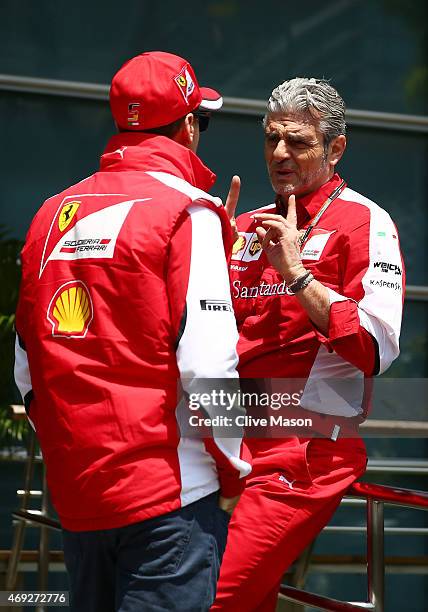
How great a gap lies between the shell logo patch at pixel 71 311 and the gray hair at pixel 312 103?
3.71ft

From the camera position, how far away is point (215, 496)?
2316mm

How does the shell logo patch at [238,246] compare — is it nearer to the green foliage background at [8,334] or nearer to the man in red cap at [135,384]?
the man in red cap at [135,384]

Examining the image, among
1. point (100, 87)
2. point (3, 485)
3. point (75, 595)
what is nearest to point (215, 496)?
point (75, 595)

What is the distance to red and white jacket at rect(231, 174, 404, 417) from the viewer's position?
2840mm

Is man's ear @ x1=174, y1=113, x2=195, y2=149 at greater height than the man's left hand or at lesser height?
greater

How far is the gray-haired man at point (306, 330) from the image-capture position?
2803 millimetres

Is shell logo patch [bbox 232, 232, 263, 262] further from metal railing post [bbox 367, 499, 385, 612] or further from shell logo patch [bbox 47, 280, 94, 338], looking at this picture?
shell logo patch [bbox 47, 280, 94, 338]

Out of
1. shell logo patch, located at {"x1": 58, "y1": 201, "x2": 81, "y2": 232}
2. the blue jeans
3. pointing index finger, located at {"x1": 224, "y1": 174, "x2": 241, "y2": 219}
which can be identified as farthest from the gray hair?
the blue jeans

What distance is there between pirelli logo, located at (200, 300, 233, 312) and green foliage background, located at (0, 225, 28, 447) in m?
3.25

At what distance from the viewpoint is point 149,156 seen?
2.44 m

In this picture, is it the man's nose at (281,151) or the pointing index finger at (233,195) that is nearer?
the pointing index finger at (233,195)

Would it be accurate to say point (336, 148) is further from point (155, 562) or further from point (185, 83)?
point (155, 562)

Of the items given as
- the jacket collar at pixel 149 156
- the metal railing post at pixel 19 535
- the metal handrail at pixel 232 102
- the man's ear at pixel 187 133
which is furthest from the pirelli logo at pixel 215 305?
the metal handrail at pixel 232 102

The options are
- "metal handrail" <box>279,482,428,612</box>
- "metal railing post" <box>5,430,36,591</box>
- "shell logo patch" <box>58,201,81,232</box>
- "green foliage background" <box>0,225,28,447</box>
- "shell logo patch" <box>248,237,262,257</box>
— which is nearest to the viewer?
"shell logo patch" <box>58,201,81,232</box>
